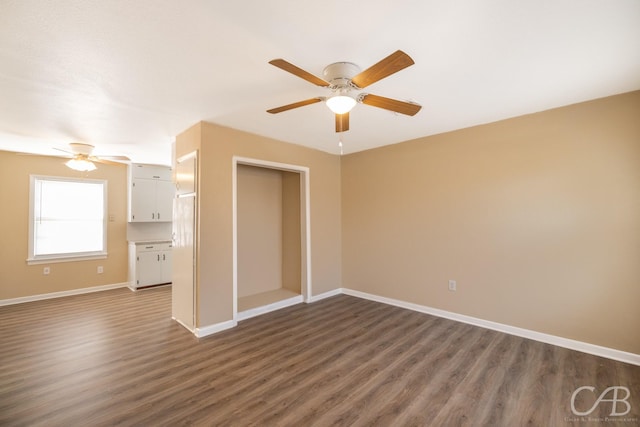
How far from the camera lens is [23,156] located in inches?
181

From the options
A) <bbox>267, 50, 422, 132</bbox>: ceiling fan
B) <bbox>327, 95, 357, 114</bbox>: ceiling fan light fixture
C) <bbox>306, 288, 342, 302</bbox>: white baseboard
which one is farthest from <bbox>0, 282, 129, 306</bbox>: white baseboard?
<bbox>327, 95, 357, 114</bbox>: ceiling fan light fixture

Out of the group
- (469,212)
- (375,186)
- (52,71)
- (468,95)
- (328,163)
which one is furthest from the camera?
(328,163)

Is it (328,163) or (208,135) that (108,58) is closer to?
(208,135)

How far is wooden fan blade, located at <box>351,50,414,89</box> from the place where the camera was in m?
1.48

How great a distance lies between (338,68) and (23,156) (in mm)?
5897

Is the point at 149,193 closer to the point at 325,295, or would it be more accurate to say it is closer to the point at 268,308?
the point at 268,308

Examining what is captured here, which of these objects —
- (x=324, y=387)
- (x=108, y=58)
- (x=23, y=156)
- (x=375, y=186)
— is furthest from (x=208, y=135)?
(x=23, y=156)

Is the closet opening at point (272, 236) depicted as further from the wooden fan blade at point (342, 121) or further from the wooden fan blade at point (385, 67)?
the wooden fan blade at point (385, 67)

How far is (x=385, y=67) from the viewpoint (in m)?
1.62

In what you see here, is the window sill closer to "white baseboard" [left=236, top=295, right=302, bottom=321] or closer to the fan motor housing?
"white baseboard" [left=236, top=295, right=302, bottom=321]

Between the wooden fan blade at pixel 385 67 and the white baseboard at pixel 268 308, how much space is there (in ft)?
10.6

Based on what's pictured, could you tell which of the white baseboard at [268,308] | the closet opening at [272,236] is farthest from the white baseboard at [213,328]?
the closet opening at [272,236]

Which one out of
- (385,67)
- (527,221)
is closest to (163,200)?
(385,67)

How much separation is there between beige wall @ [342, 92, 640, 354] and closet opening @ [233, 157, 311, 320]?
1.35 meters
